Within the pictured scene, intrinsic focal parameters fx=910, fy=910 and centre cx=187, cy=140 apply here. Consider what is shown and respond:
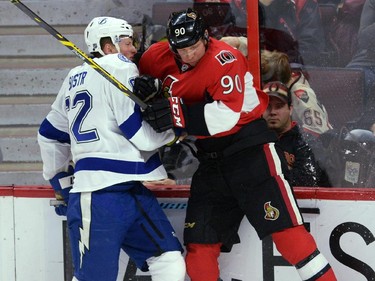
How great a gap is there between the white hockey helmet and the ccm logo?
0.35m

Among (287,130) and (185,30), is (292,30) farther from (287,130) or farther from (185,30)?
(185,30)

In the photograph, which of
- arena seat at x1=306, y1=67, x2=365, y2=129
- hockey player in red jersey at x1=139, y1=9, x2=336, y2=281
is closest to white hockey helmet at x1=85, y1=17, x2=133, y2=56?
hockey player in red jersey at x1=139, y1=9, x2=336, y2=281

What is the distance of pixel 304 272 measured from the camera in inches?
130

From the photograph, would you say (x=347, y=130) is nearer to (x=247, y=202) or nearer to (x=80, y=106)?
(x=247, y=202)

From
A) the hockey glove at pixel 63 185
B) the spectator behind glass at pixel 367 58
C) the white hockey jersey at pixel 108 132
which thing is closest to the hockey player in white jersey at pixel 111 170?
the white hockey jersey at pixel 108 132

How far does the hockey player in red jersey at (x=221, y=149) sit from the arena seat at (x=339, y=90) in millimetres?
462

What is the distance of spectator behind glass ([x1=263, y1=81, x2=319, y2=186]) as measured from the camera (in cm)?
375

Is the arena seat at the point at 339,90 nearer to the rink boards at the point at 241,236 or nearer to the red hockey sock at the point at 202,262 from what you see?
Result: the rink boards at the point at 241,236

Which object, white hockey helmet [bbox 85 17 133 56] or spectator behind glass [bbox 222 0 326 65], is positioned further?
spectator behind glass [bbox 222 0 326 65]

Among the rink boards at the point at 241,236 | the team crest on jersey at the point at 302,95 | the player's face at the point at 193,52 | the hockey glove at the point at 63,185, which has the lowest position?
the rink boards at the point at 241,236

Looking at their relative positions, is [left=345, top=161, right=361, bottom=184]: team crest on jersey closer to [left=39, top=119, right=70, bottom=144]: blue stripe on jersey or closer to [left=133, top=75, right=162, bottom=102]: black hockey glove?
[left=133, top=75, right=162, bottom=102]: black hockey glove

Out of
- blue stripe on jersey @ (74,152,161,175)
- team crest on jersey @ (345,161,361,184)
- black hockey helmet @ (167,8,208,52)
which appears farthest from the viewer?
team crest on jersey @ (345,161,361,184)

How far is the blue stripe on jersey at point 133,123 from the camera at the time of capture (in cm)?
322

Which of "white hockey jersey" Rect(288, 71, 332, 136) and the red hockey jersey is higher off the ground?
the red hockey jersey
